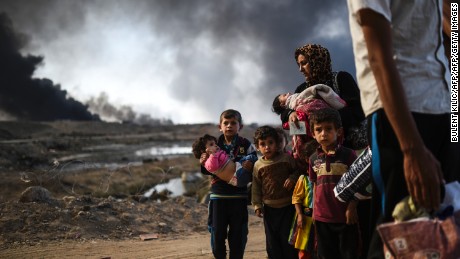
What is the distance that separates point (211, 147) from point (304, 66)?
1.27 meters

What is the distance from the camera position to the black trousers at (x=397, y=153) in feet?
5.12

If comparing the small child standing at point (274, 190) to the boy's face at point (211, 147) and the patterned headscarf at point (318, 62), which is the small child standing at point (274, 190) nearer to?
the boy's face at point (211, 147)

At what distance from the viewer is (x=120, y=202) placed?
27.0 feet

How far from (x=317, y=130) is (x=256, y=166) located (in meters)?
0.89

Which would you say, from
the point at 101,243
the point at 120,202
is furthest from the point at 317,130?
the point at 120,202

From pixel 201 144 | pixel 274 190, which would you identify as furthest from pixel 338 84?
pixel 201 144

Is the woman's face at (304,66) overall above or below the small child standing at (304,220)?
above

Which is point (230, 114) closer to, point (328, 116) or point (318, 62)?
point (318, 62)

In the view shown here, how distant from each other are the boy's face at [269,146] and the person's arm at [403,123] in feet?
6.95

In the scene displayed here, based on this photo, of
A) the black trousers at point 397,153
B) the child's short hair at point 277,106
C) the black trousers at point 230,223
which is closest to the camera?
the black trousers at point 397,153

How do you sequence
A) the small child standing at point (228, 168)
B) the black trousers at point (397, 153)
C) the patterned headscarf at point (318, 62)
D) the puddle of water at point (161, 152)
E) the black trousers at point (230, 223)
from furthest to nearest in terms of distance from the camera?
the puddle of water at point (161, 152)
the black trousers at point (230, 223)
the small child standing at point (228, 168)
the patterned headscarf at point (318, 62)
the black trousers at point (397, 153)

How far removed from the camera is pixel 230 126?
4141mm

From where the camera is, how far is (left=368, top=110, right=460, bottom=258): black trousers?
1562mm

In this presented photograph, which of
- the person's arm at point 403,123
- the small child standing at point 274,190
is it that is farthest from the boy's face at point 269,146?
the person's arm at point 403,123
